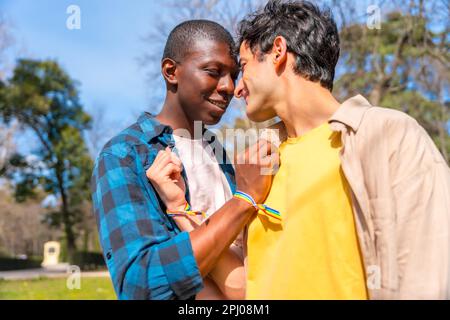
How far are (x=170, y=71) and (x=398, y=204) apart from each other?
1148 millimetres

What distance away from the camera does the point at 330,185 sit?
1.65m

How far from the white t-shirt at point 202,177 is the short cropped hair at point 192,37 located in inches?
14.5

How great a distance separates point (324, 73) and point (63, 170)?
68.3 ft

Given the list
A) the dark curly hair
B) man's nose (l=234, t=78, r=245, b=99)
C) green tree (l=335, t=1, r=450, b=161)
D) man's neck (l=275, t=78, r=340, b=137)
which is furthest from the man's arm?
green tree (l=335, t=1, r=450, b=161)

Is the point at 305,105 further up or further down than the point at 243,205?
further up

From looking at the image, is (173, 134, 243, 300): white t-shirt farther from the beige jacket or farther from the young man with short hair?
the beige jacket

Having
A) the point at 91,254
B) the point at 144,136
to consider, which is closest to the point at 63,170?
the point at 91,254

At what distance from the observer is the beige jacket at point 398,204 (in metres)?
1.42

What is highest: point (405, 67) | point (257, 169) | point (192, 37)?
point (405, 67)

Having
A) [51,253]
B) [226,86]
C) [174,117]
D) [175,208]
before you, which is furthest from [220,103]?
[51,253]

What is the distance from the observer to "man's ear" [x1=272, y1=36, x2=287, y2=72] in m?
1.83

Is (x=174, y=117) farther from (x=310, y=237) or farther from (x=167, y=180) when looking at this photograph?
(x=310, y=237)

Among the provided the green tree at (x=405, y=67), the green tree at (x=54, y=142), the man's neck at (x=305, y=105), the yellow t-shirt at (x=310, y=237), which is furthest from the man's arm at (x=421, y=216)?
the green tree at (x=54, y=142)

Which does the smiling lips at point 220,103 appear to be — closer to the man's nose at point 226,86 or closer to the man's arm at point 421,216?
the man's nose at point 226,86
